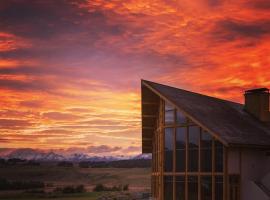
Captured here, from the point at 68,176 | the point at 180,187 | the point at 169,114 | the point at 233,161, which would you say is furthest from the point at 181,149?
the point at 68,176

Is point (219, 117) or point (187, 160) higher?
point (219, 117)

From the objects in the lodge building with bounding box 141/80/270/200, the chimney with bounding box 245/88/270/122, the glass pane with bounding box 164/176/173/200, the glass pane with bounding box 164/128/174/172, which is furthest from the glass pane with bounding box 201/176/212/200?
the chimney with bounding box 245/88/270/122

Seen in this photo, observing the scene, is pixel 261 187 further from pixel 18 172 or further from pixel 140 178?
pixel 18 172

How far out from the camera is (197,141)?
24.7 metres

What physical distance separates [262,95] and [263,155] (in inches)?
273

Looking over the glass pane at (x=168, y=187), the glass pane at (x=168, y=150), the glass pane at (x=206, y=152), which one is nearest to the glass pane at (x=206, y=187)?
the glass pane at (x=206, y=152)

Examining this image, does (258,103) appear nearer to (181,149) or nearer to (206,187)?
(181,149)

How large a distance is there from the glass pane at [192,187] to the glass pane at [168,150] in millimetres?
1778

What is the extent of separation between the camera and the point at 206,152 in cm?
2419

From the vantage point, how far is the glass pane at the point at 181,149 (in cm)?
Answer: 2562

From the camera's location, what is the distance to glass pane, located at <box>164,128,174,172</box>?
1046 inches

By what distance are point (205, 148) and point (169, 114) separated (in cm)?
348

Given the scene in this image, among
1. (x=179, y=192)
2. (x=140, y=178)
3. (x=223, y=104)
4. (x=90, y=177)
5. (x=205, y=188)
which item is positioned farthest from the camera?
(x=90, y=177)

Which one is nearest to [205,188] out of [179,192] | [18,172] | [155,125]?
[179,192]
